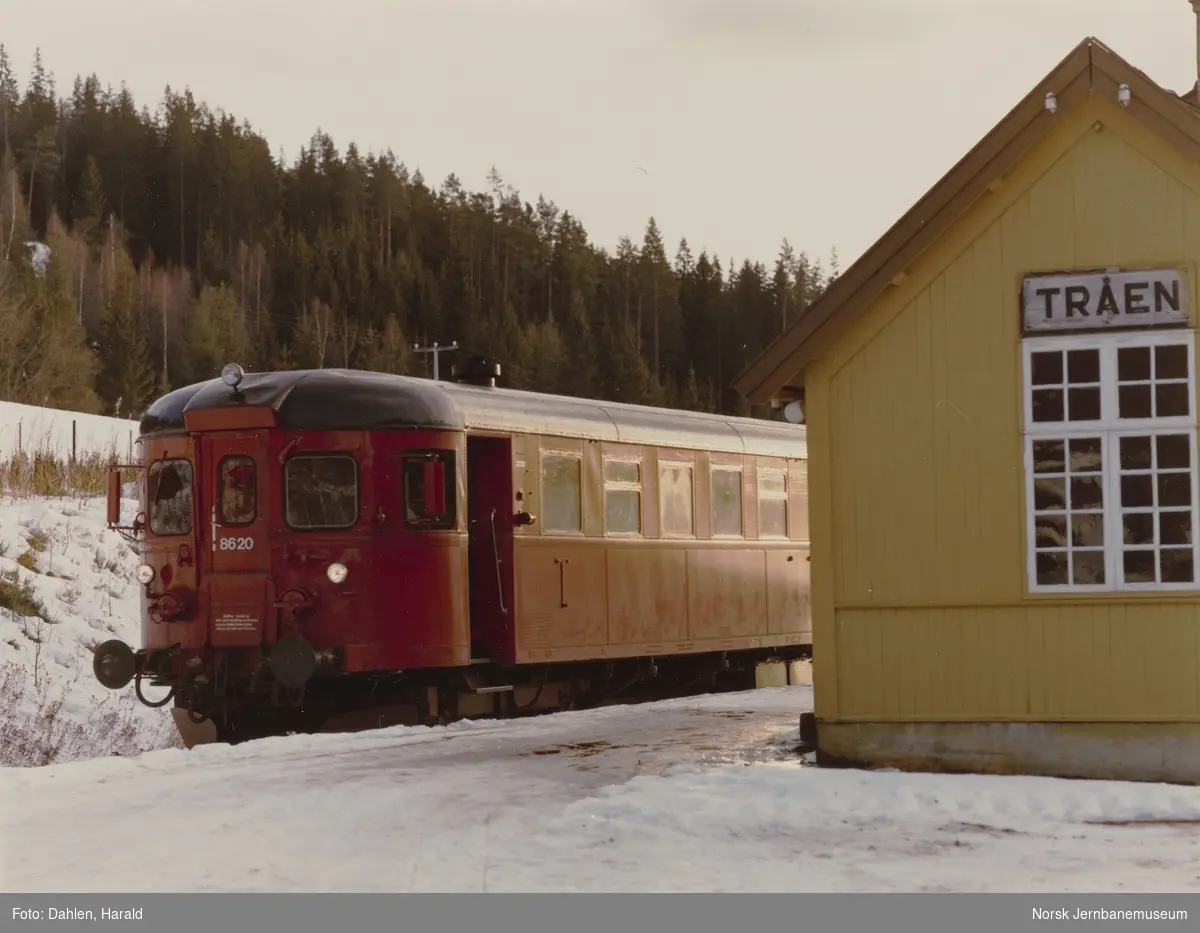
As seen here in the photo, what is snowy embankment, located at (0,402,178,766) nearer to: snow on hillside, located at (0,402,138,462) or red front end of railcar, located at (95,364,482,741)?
snow on hillside, located at (0,402,138,462)

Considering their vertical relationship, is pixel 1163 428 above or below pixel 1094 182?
below

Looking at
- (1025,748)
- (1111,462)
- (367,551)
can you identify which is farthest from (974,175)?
(367,551)

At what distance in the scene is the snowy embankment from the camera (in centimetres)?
1984

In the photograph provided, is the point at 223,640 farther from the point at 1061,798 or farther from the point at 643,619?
the point at 1061,798

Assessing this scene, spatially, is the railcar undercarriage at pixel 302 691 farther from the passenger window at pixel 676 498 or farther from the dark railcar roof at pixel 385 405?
the passenger window at pixel 676 498

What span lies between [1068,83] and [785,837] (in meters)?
5.41

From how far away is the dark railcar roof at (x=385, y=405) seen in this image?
16.3m

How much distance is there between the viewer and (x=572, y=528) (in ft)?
59.7

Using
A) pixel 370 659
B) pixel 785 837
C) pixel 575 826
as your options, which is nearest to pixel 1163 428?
pixel 785 837

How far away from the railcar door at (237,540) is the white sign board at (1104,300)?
6927mm

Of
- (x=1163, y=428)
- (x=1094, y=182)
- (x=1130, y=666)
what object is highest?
(x=1094, y=182)

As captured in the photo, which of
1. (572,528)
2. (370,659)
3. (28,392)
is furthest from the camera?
(28,392)
